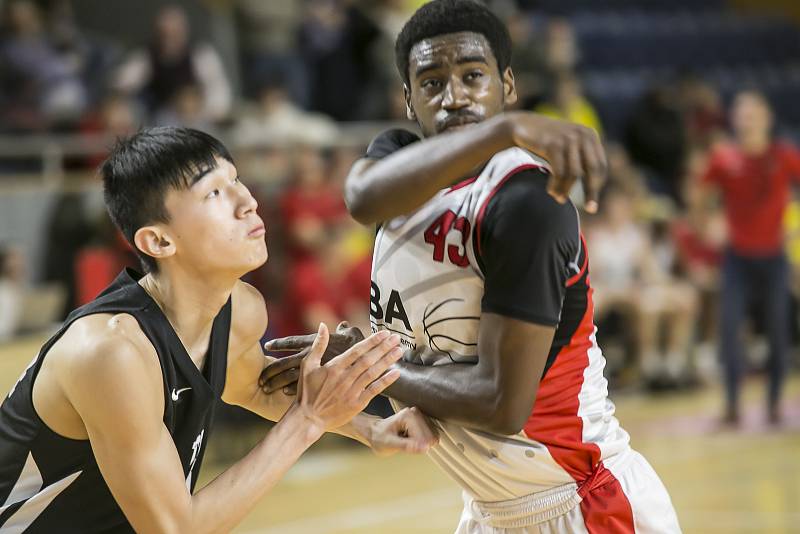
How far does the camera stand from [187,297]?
294cm

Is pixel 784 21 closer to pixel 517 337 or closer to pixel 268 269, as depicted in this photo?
pixel 268 269

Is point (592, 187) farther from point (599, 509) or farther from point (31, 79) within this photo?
point (31, 79)

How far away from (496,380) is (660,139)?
10.3 meters

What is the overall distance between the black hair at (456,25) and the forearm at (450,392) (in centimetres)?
68

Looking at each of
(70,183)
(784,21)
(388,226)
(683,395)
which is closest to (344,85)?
(70,183)

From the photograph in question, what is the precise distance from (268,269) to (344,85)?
370 cm

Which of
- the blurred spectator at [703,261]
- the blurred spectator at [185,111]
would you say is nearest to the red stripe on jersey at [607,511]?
the blurred spectator at [185,111]

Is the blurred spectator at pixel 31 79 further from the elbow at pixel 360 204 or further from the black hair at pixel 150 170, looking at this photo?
the elbow at pixel 360 204

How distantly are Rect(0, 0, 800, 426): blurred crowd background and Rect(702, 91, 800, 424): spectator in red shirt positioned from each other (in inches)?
0.7

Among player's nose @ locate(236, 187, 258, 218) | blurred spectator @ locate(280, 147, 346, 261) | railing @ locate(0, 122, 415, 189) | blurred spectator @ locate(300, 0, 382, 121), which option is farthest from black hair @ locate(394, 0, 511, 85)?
blurred spectator @ locate(300, 0, 382, 121)

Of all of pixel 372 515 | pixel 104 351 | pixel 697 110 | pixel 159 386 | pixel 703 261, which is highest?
pixel 104 351

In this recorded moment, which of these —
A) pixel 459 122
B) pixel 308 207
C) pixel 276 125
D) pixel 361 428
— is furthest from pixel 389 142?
pixel 276 125

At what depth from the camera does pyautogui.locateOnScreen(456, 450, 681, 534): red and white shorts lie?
273 centimetres

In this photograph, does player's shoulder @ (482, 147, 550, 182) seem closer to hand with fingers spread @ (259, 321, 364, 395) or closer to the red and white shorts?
hand with fingers spread @ (259, 321, 364, 395)
